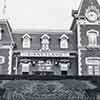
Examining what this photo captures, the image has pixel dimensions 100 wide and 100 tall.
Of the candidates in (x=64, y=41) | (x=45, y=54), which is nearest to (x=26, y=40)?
(x=45, y=54)

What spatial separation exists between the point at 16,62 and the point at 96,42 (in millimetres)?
8810

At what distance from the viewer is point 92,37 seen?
28531 millimetres

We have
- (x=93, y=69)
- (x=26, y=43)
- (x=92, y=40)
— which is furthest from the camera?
(x=26, y=43)

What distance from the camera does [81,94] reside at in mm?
17047

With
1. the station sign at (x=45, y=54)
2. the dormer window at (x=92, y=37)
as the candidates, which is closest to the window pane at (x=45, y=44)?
the station sign at (x=45, y=54)

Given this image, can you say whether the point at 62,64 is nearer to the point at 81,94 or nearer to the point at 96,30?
the point at 96,30

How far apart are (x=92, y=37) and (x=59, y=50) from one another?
151 inches

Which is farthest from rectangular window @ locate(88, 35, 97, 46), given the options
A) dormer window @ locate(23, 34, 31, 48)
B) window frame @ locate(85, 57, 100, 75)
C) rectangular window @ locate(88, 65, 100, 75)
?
dormer window @ locate(23, 34, 31, 48)

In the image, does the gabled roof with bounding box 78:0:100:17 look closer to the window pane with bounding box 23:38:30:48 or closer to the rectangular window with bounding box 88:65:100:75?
the rectangular window with bounding box 88:65:100:75

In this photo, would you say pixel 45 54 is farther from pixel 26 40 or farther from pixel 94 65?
pixel 94 65

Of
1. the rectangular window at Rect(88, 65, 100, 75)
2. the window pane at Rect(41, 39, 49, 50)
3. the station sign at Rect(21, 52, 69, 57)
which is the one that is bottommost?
the rectangular window at Rect(88, 65, 100, 75)

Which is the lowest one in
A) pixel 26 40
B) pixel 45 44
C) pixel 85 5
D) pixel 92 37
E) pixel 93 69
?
pixel 93 69

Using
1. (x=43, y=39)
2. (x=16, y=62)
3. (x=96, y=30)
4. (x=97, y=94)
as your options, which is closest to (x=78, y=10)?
(x=96, y=30)

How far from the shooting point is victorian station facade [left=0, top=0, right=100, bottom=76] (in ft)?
90.6
